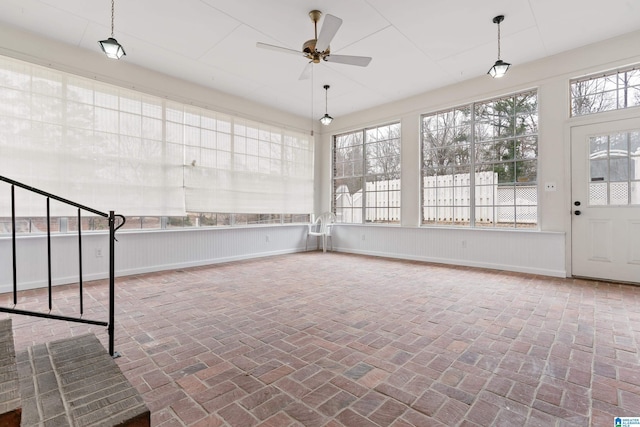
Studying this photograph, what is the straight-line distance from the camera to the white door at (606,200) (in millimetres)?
3982

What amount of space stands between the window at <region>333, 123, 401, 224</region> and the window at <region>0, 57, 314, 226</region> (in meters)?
1.47

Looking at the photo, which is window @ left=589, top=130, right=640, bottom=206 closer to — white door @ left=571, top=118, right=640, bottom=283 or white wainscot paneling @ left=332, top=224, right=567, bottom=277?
white door @ left=571, top=118, right=640, bottom=283

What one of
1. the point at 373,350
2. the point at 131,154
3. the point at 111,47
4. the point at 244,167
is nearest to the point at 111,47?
the point at 111,47

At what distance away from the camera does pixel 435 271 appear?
4938 mm

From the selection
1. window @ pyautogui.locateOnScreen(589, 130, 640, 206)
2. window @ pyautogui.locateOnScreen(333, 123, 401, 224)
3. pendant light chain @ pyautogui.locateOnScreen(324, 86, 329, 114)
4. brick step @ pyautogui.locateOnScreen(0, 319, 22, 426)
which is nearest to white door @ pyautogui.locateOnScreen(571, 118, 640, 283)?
window @ pyautogui.locateOnScreen(589, 130, 640, 206)

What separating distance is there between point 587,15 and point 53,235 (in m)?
7.15

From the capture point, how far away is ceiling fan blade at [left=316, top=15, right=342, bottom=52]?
9.02 feet

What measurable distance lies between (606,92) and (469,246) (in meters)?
2.89

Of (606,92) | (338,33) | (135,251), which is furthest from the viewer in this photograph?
(135,251)

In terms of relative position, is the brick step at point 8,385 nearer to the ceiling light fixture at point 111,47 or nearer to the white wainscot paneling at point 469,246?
the ceiling light fixture at point 111,47

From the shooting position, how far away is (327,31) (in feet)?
9.65

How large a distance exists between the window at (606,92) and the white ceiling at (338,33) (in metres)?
0.55

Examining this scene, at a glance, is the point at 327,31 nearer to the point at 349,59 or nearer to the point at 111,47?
the point at 349,59

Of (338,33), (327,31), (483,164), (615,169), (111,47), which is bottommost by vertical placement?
(615,169)
